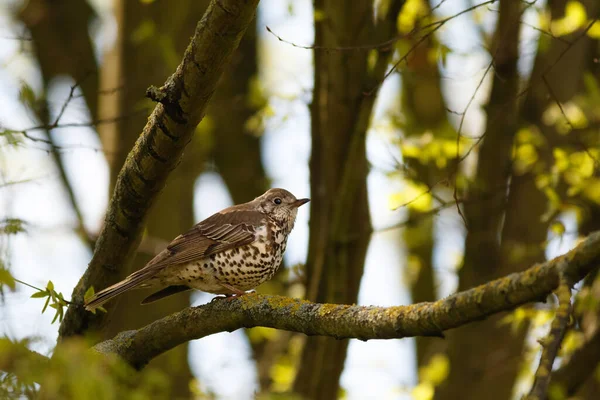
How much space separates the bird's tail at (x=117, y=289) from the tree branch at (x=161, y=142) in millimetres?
120

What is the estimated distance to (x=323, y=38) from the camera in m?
7.67

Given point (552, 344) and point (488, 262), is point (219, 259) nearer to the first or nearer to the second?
point (488, 262)

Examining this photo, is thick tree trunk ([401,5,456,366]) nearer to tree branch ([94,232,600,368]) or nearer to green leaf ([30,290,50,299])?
tree branch ([94,232,600,368])

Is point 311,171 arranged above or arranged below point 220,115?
below

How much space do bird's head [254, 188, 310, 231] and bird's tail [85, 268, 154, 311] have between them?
1.62 meters

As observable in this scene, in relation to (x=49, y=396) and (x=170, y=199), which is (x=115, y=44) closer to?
(x=170, y=199)

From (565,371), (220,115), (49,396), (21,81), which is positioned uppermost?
(220,115)

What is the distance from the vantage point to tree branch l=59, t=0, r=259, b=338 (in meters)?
4.54

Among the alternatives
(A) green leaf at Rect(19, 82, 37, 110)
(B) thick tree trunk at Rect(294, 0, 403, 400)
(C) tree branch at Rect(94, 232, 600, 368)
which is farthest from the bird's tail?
(B) thick tree trunk at Rect(294, 0, 403, 400)

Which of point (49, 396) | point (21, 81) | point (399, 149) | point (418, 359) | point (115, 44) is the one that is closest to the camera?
point (49, 396)

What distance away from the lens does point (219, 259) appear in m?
6.64

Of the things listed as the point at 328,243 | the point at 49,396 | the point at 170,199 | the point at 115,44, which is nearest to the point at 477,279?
the point at 328,243

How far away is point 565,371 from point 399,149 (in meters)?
2.90

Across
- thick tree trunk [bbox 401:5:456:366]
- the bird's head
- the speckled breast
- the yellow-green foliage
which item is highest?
thick tree trunk [bbox 401:5:456:366]
